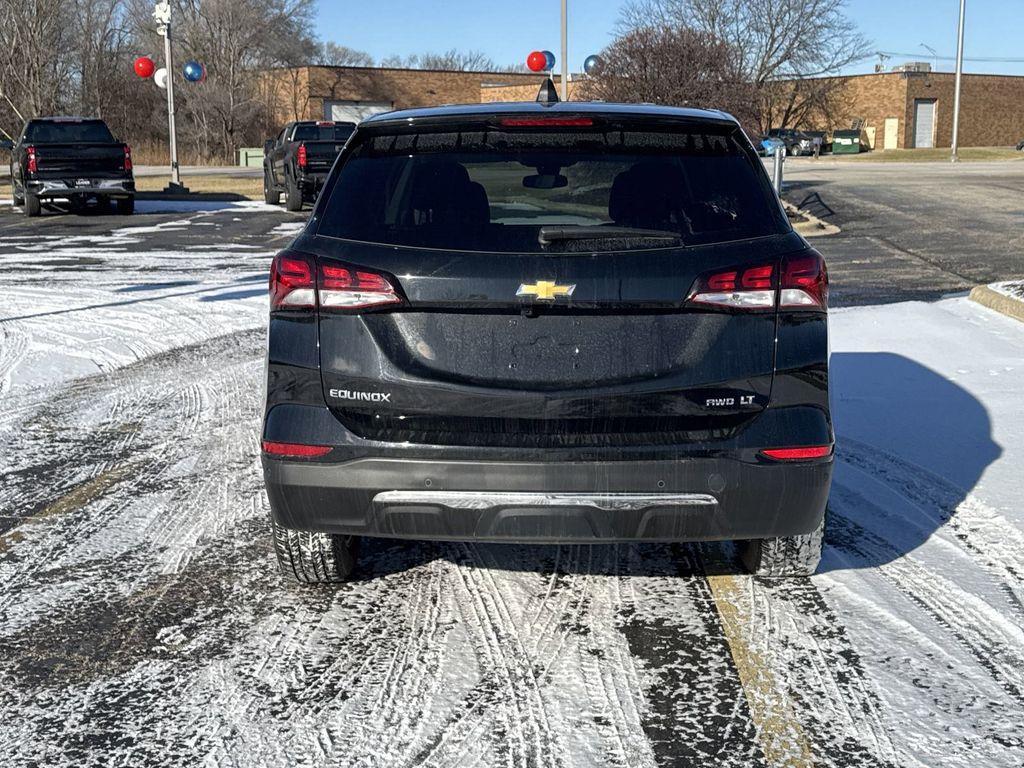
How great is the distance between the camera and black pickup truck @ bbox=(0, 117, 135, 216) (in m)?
22.5

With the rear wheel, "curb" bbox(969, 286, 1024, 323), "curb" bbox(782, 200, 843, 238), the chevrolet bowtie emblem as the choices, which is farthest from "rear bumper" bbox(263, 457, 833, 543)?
the rear wheel

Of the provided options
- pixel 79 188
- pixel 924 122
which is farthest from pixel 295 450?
pixel 924 122

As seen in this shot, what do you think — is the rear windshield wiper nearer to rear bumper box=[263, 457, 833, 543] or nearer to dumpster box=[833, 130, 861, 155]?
rear bumper box=[263, 457, 833, 543]

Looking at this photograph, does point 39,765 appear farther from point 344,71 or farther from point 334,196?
point 344,71

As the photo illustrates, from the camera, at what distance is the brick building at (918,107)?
212ft

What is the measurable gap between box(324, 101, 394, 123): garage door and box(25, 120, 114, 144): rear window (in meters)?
41.1

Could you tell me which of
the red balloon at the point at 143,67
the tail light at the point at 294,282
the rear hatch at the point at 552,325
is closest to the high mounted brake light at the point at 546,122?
the rear hatch at the point at 552,325

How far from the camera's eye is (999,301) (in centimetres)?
1059

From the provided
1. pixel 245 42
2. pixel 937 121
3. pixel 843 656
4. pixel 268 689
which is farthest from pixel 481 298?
pixel 937 121

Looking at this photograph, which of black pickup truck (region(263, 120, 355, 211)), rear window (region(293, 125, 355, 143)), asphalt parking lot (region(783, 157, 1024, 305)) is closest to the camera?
asphalt parking lot (region(783, 157, 1024, 305))

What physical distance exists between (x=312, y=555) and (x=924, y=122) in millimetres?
68335

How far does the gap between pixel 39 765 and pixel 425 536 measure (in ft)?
4.18

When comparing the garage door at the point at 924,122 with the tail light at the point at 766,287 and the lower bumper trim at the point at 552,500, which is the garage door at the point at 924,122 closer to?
the tail light at the point at 766,287

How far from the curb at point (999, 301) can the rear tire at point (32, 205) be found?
59.3ft
